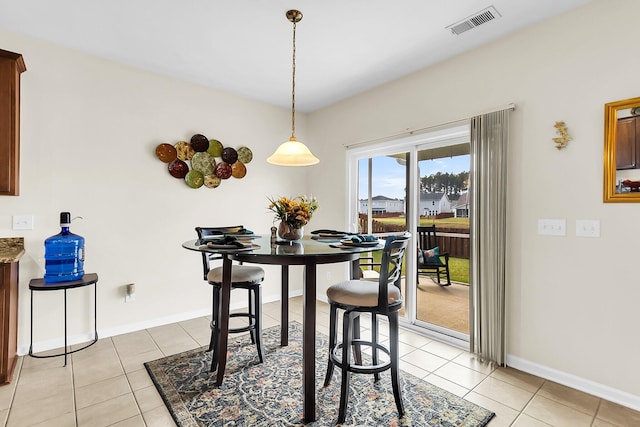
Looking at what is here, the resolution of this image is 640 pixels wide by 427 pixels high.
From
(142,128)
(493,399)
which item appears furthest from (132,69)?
(493,399)

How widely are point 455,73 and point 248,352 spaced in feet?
10.3

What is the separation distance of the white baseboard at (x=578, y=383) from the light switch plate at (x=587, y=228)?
102 cm

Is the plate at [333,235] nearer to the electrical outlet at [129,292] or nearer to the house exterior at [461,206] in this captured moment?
the house exterior at [461,206]

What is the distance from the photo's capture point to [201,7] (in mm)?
2314

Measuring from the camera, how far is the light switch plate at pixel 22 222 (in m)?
2.71

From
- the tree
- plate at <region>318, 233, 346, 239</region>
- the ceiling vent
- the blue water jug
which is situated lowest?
the blue water jug

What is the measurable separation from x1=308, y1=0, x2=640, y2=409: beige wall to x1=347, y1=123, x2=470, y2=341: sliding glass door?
470 mm

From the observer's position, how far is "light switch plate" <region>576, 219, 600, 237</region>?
2219 millimetres

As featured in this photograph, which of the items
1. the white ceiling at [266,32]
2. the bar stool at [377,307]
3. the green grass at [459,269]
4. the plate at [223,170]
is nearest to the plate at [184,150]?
the plate at [223,170]

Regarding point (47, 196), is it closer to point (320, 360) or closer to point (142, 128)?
point (142, 128)

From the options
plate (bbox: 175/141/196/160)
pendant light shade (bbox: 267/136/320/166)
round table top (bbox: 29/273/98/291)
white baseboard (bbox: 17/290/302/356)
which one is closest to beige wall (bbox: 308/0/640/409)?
pendant light shade (bbox: 267/136/320/166)

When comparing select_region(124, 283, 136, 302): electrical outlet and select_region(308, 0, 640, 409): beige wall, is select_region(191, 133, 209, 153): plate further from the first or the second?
select_region(308, 0, 640, 409): beige wall

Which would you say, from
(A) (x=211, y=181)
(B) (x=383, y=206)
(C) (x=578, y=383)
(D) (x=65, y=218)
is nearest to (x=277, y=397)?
(C) (x=578, y=383)

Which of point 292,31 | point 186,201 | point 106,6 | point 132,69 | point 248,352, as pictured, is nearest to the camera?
point 106,6
